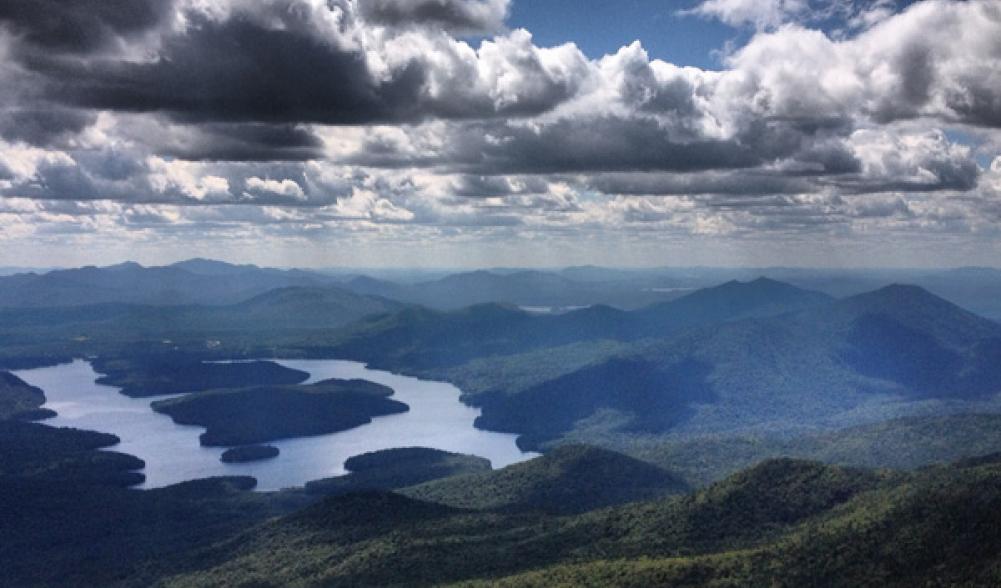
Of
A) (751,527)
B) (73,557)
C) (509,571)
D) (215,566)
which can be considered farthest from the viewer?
(73,557)

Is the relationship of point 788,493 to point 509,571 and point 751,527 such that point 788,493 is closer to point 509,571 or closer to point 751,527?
point 751,527

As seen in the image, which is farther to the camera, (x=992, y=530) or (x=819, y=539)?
(x=819, y=539)

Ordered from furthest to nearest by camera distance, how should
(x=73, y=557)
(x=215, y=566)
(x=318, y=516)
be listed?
(x=73, y=557), (x=318, y=516), (x=215, y=566)

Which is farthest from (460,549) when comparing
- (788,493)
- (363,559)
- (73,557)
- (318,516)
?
(73,557)

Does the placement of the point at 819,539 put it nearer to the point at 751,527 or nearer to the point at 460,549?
the point at 751,527

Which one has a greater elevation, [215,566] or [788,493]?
[788,493]

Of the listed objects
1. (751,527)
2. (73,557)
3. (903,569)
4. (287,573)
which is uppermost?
(903,569)

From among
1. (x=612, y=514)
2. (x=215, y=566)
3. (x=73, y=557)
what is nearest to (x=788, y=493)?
(x=612, y=514)

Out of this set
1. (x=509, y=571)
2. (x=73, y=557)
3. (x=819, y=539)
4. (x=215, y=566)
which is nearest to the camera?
(x=819, y=539)

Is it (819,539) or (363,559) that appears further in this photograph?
(363,559)
